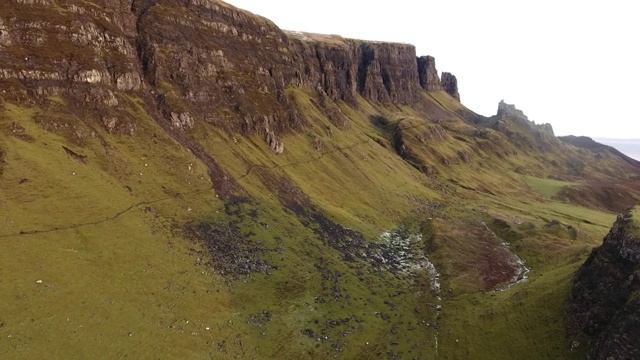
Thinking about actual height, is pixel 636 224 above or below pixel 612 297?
above

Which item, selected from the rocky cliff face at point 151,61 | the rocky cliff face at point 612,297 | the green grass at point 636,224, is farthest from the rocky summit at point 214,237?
the rocky cliff face at point 151,61

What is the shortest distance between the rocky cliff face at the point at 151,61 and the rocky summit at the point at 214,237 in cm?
52

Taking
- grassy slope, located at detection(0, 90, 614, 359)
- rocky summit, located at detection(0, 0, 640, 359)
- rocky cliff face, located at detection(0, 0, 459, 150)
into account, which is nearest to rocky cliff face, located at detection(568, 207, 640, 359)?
rocky summit, located at detection(0, 0, 640, 359)

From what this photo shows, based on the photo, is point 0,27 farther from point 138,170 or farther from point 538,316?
point 538,316

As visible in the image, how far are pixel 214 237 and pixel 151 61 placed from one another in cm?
6499

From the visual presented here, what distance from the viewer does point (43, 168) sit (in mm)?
Result: 73188

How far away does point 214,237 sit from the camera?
262ft

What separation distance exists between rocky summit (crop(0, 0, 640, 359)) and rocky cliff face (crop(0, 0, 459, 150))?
0.52m

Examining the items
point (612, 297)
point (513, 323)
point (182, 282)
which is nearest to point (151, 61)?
point (182, 282)

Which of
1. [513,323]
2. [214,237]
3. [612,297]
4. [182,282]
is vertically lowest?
[182,282]

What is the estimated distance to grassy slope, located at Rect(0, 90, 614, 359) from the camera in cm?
5403

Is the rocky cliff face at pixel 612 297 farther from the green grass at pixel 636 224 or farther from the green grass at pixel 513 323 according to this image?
the green grass at pixel 513 323

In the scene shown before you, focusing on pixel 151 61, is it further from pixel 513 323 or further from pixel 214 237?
pixel 513 323

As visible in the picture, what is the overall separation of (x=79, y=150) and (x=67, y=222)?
21.6 metres
